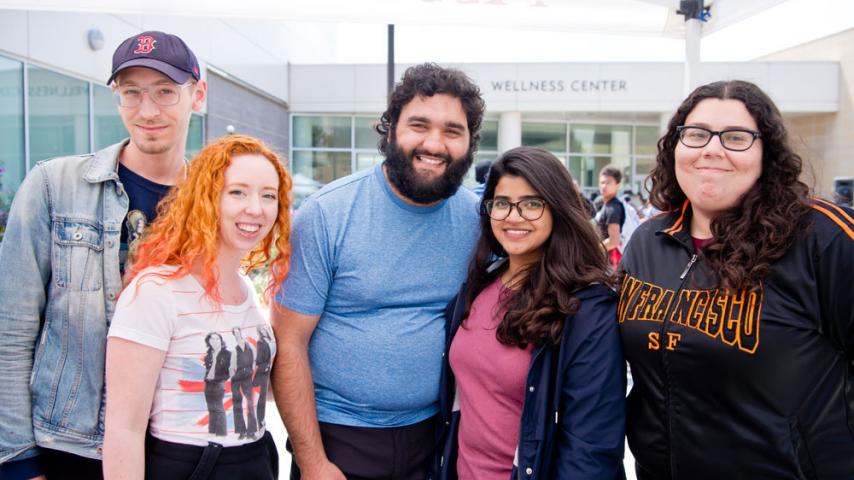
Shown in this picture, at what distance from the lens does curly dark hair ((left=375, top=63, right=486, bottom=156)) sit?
8.50 ft

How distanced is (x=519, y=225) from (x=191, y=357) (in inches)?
51.5

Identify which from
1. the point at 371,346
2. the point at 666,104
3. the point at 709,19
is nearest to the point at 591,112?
the point at 666,104

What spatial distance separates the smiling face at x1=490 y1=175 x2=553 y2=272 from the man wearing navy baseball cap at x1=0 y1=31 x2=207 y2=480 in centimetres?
134

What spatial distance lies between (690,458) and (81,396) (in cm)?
213

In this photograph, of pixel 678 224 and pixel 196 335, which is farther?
pixel 678 224

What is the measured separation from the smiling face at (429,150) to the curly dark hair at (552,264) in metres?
0.23

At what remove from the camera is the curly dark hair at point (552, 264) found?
217 cm

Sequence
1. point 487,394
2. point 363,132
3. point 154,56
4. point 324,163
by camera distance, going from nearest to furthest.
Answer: point 154,56, point 487,394, point 363,132, point 324,163

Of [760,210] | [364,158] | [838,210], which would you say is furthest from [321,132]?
[838,210]

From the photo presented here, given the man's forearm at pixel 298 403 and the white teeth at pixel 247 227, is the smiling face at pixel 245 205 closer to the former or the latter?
the white teeth at pixel 247 227

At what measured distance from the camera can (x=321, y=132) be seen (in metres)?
19.7

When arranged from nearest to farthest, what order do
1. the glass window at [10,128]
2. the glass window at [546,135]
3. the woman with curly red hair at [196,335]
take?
1. the woman with curly red hair at [196,335]
2. the glass window at [10,128]
3. the glass window at [546,135]

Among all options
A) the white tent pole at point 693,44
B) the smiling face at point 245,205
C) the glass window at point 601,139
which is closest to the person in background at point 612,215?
the white tent pole at point 693,44

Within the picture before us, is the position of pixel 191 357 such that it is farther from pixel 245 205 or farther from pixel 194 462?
pixel 245 205
